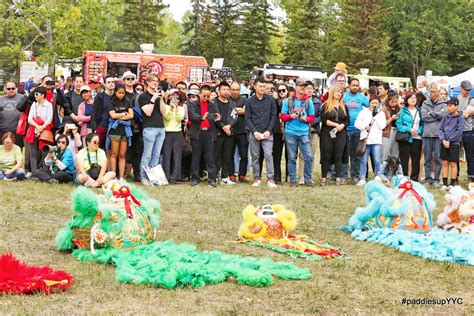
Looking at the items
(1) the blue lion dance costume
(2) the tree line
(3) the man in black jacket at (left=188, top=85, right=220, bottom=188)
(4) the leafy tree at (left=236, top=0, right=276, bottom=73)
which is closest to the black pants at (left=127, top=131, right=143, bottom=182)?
(3) the man in black jacket at (left=188, top=85, right=220, bottom=188)

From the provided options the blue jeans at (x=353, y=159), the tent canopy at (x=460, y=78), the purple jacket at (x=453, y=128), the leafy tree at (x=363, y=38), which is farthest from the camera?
the leafy tree at (x=363, y=38)

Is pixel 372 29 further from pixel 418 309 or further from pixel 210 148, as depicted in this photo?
pixel 418 309

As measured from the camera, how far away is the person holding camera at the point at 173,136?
12.3 m

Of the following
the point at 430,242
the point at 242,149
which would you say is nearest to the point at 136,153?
the point at 242,149

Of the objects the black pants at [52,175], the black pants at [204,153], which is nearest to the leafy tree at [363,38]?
the black pants at [204,153]

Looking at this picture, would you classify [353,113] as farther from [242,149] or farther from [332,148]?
[242,149]

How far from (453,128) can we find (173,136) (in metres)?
4.83

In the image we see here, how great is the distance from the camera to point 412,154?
1295cm

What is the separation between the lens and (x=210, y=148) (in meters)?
12.1

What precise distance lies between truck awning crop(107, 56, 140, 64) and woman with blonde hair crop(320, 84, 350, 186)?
1723 centimetres

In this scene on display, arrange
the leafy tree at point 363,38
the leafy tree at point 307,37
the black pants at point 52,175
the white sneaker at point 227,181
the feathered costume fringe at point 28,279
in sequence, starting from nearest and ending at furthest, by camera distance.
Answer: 1. the feathered costume fringe at point 28,279
2. the black pants at point 52,175
3. the white sneaker at point 227,181
4. the leafy tree at point 307,37
5. the leafy tree at point 363,38

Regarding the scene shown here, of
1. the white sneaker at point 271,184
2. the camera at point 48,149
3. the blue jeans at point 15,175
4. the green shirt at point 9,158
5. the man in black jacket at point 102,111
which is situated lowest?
the blue jeans at point 15,175

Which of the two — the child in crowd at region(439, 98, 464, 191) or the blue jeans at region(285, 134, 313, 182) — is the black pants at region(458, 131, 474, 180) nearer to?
the child in crowd at region(439, 98, 464, 191)

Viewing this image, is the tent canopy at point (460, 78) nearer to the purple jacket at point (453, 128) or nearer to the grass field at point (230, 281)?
the purple jacket at point (453, 128)
